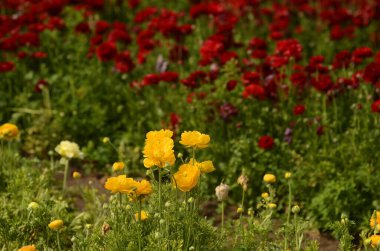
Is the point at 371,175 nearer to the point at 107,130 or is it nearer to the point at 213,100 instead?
the point at 213,100

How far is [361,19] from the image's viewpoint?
261 inches

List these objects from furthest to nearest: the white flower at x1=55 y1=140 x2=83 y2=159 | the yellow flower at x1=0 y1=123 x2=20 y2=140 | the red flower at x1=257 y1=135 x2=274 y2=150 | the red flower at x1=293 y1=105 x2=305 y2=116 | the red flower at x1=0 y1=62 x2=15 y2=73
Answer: the red flower at x1=0 y1=62 x2=15 y2=73
the red flower at x1=293 y1=105 x2=305 y2=116
the red flower at x1=257 y1=135 x2=274 y2=150
the white flower at x1=55 y1=140 x2=83 y2=159
the yellow flower at x1=0 y1=123 x2=20 y2=140

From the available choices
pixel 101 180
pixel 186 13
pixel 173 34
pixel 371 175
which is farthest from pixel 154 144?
pixel 186 13

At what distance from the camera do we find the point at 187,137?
10.8 feet

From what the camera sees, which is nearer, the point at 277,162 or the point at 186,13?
the point at 277,162

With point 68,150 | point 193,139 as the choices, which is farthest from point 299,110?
point 193,139

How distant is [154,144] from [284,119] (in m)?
2.21

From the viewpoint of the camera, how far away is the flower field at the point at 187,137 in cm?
356

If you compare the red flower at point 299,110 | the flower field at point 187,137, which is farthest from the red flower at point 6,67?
the red flower at point 299,110

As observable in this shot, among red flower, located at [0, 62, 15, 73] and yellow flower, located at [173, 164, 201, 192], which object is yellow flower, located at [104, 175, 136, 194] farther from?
red flower, located at [0, 62, 15, 73]

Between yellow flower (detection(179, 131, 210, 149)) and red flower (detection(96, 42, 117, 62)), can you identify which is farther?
red flower (detection(96, 42, 117, 62))

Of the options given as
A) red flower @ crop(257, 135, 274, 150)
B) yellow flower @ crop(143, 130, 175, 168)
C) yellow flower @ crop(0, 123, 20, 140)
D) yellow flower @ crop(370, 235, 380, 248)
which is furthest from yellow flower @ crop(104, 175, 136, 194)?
red flower @ crop(257, 135, 274, 150)

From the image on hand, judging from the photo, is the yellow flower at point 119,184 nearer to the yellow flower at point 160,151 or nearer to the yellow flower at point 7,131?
the yellow flower at point 160,151

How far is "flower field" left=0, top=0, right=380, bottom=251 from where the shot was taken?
3561 mm
